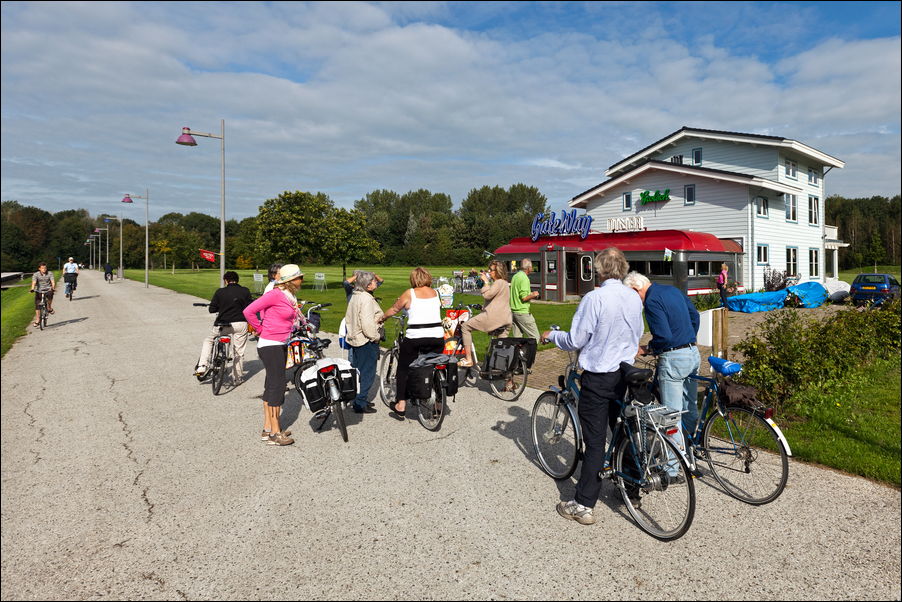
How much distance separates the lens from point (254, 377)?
910cm

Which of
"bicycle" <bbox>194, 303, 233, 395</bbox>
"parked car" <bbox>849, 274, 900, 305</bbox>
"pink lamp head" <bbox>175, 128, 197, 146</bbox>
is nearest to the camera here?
"bicycle" <bbox>194, 303, 233, 395</bbox>

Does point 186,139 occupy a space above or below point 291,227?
above

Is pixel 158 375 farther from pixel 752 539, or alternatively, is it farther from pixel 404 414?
pixel 752 539

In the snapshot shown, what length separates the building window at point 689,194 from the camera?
28.5 metres

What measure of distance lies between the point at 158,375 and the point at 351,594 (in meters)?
7.39

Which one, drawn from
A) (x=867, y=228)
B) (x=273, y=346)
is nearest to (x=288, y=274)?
(x=273, y=346)

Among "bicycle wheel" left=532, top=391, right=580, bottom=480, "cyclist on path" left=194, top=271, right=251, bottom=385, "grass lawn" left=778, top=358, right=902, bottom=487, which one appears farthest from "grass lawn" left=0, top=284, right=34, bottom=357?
"grass lawn" left=778, top=358, right=902, bottom=487

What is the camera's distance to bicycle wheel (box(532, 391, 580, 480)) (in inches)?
Answer: 194

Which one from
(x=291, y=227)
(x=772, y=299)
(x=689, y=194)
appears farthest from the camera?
(x=291, y=227)

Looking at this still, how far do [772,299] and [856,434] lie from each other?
52.6 feet

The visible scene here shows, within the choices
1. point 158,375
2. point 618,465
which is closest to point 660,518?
point 618,465

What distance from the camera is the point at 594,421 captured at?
13.0 ft

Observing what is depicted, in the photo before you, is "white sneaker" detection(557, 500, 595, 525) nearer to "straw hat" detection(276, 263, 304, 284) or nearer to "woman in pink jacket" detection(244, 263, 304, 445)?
"woman in pink jacket" detection(244, 263, 304, 445)

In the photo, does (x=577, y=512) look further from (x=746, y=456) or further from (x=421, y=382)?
(x=421, y=382)
